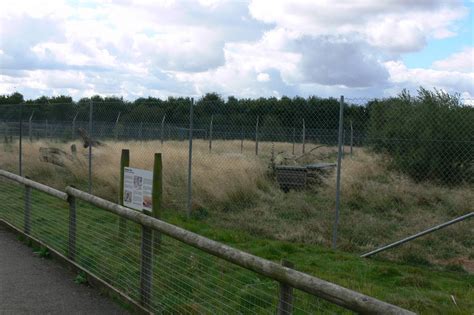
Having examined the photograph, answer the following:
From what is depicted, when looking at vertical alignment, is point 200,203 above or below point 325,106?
below

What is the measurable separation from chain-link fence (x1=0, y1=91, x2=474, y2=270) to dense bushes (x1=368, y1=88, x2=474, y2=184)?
3 centimetres

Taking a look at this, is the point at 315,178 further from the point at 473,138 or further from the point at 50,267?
the point at 50,267

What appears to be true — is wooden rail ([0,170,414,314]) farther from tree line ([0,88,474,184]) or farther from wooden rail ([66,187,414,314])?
tree line ([0,88,474,184])

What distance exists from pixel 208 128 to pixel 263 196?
6.49ft

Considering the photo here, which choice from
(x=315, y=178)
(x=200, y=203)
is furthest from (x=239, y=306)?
(x=315, y=178)

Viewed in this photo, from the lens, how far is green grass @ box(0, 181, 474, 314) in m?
5.18

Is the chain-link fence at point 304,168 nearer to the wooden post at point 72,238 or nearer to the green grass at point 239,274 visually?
the green grass at point 239,274

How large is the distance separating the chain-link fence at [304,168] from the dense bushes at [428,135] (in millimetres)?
26

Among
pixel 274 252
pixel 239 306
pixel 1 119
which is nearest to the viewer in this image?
pixel 239 306

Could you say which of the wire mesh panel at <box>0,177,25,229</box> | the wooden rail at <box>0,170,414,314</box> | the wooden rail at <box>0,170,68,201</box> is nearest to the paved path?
the wooden rail at <box>0,170,68,201</box>

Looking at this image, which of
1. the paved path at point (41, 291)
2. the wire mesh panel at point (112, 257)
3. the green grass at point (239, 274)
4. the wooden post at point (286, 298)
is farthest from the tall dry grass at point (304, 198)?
the wooden post at point (286, 298)

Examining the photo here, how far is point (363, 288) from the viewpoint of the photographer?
584 cm

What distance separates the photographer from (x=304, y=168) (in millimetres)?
12508

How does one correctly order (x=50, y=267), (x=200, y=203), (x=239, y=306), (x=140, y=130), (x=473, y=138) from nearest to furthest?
(x=239, y=306)
(x=50, y=267)
(x=473, y=138)
(x=200, y=203)
(x=140, y=130)
